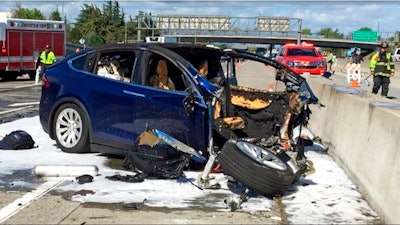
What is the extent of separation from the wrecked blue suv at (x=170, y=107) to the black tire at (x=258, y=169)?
0.02 meters

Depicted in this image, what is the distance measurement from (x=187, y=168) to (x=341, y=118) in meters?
2.57

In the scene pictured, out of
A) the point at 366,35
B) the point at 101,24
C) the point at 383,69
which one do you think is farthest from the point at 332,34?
the point at 383,69

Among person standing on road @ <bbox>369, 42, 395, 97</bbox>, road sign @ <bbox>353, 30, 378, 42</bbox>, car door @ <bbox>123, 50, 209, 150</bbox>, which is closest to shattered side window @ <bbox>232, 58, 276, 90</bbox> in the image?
→ person standing on road @ <bbox>369, 42, 395, 97</bbox>

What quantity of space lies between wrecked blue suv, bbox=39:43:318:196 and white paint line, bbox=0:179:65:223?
4.02 feet

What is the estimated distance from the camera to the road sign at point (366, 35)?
375 ft

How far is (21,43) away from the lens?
101 ft

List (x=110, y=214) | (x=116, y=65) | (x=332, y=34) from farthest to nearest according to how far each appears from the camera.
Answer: (x=332, y=34) < (x=116, y=65) < (x=110, y=214)

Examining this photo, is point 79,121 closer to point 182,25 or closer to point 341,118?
point 341,118

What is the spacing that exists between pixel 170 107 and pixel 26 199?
Result: 85.9 inches

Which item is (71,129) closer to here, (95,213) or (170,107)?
(170,107)

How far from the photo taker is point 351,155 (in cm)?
751

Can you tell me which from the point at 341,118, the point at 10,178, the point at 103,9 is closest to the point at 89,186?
the point at 10,178

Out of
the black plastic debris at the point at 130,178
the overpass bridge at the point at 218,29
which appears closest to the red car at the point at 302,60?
the black plastic debris at the point at 130,178

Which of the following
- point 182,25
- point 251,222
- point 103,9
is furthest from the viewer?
point 103,9
